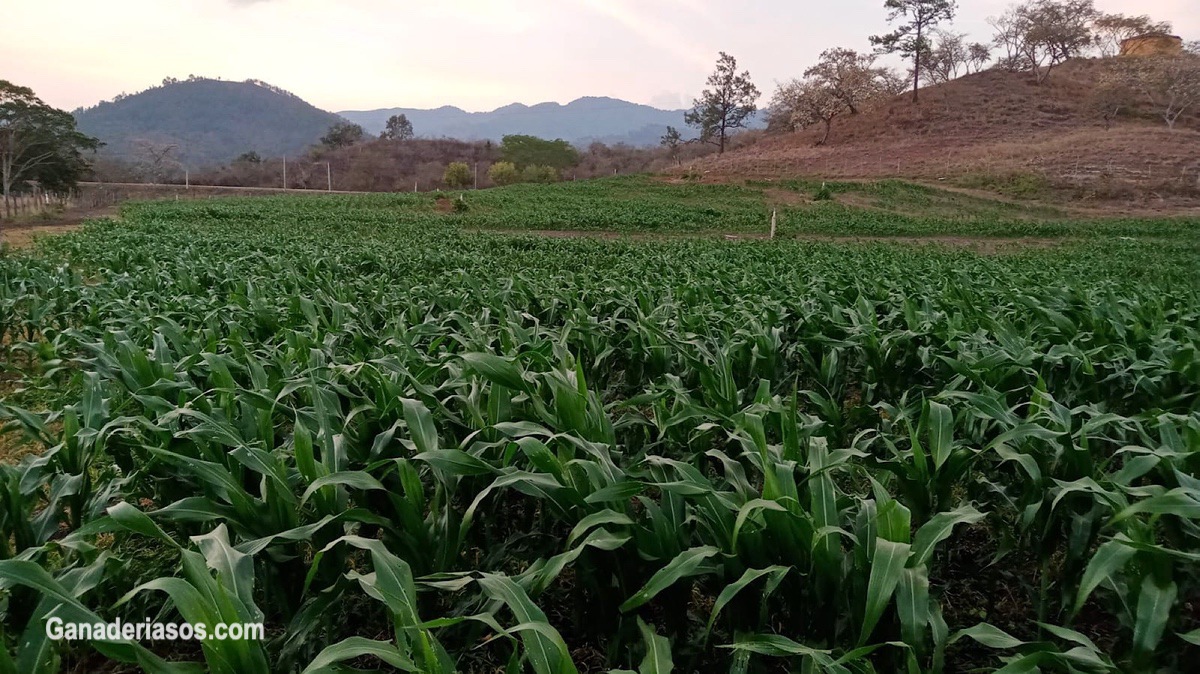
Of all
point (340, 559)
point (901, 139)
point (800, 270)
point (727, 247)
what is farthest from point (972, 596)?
point (901, 139)

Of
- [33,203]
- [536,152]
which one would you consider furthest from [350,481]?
[536,152]

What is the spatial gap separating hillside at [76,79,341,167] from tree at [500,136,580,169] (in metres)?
52.5

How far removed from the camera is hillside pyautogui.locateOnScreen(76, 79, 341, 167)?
99.6m

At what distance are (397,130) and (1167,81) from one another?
78121 millimetres

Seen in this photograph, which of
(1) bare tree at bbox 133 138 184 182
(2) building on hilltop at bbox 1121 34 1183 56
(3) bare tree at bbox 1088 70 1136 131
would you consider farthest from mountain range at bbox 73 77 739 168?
(3) bare tree at bbox 1088 70 1136 131

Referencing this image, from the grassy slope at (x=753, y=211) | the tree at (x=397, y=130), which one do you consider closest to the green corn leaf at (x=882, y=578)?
the grassy slope at (x=753, y=211)

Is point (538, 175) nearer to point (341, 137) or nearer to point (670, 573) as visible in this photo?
point (341, 137)

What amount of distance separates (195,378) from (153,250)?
8.04m

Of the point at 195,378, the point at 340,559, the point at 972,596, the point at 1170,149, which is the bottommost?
the point at 972,596

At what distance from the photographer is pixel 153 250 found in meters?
9.49

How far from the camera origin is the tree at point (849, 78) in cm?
4703

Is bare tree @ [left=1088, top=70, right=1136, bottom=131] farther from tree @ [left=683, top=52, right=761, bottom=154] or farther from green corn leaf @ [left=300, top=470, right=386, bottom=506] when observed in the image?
green corn leaf @ [left=300, top=470, right=386, bottom=506]

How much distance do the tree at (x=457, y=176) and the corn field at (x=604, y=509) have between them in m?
48.9

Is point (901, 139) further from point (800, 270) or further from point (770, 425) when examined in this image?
point (770, 425)
